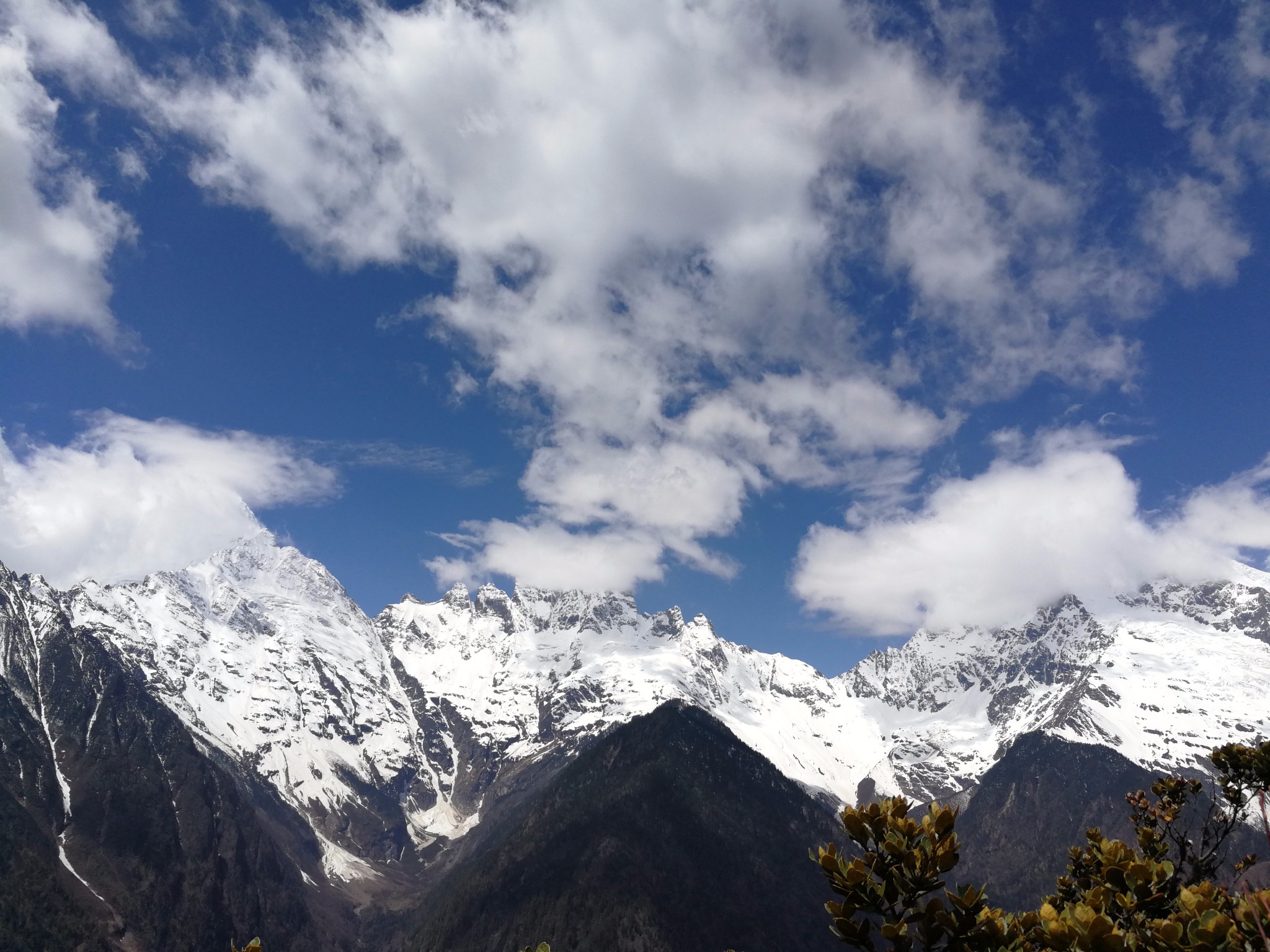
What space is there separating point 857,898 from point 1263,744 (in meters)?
21.3

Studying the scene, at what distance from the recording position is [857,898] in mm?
9688

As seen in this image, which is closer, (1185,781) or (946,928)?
(946,928)

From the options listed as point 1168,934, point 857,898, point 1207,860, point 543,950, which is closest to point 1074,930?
point 1168,934

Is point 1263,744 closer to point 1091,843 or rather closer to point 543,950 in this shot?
point 1091,843

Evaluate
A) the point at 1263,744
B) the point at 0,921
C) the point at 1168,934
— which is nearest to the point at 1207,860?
the point at 1263,744

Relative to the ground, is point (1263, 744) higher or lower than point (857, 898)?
higher

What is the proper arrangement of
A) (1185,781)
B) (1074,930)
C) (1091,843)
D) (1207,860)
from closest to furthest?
(1074,930) < (1091,843) < (1207,860) < (1185,781)

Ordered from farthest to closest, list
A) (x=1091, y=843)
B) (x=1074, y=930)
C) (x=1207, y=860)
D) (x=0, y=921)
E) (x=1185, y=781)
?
(x=0, y=921) → (x=1185, y=781) → (x=1207, y=860) → (x=1091, y=843) → (x=1074, y=930)

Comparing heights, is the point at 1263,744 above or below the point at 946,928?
above

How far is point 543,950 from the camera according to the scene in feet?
34.0

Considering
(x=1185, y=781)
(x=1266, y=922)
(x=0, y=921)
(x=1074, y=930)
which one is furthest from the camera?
(x=0, y=921)

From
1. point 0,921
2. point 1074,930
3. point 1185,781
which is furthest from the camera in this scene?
point 0,921

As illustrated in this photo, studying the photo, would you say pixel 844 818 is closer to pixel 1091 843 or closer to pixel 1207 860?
pixel 1091 843

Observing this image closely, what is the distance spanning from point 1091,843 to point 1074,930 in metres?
14.1
